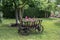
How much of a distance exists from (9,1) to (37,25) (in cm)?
349

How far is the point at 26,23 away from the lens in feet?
36.9

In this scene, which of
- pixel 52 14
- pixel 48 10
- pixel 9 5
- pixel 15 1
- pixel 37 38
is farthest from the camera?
pixel 52 14

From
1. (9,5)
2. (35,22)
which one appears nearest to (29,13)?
(9,5)

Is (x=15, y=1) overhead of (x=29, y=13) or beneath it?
overhead

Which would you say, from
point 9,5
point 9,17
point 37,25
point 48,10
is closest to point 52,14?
point 48,10

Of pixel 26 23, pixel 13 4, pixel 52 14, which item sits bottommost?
pixel 52 14

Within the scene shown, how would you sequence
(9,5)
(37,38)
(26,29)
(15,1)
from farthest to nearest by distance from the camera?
(9,5)
(15,1)
(26,29)
(37,38)

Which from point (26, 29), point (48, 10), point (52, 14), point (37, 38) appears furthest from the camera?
point (52, 14)

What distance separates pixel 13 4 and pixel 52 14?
13811 millimetres

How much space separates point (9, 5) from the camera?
14.4 metres

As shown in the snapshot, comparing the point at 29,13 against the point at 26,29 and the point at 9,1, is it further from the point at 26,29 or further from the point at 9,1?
the point at 26,29

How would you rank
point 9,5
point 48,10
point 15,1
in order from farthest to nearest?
point 48,10 → point 9,5 → point 15,1

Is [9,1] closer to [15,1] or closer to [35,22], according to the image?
[15,1]

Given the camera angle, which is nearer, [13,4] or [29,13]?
[13,4]
